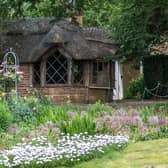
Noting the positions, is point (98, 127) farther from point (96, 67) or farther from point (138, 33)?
point (96, 67)

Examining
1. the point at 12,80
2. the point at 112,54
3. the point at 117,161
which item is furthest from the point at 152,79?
the point at 117,161

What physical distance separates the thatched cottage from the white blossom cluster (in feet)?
64.3

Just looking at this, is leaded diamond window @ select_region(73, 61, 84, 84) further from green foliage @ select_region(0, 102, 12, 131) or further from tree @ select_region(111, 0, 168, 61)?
green foliage @ select_region(0, 102, 12, 131)

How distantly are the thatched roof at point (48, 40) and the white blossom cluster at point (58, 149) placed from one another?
65.4 ft

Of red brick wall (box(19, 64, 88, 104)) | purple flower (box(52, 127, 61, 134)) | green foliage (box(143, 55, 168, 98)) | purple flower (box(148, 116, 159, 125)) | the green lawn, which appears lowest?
the green lawn

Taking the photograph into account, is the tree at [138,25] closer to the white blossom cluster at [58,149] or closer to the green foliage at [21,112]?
the green foliage at [21,112]

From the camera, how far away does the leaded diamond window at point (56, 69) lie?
101 feet

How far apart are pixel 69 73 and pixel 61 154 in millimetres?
21498

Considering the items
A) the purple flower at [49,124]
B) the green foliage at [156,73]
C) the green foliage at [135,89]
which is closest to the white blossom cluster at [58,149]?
the purple flower at [49,124]

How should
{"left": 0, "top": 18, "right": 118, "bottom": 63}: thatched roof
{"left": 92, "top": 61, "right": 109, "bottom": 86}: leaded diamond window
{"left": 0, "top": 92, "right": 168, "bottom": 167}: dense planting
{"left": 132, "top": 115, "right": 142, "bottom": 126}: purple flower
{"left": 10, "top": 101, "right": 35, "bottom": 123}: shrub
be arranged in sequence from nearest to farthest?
1. {"left": 0, "top": 92, "right": 168, "bottom": 167}: dense planting
2. {"left": 132, "top": 115, "right": 142, "bottom": 126}: purple flower
3. {"left": 10, "top": 101, "right": 35, "bottom": 123}: shrub
4. {"left": 0, "top": 18, "right": 118, "bottom": 63}: thatched roof
5. {"left": 92, "top": 61, "right": 109, "bottom": 86}: leaded diamond window

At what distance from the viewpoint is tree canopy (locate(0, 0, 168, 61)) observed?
21.5 meters

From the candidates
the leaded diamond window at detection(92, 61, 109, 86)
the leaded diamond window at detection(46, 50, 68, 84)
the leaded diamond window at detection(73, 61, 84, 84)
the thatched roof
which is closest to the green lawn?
the thatched roof

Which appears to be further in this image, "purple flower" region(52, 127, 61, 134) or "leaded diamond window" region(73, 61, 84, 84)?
"leaded diamond window" region(73, 61, 84, 84)

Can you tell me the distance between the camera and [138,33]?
981 inches
